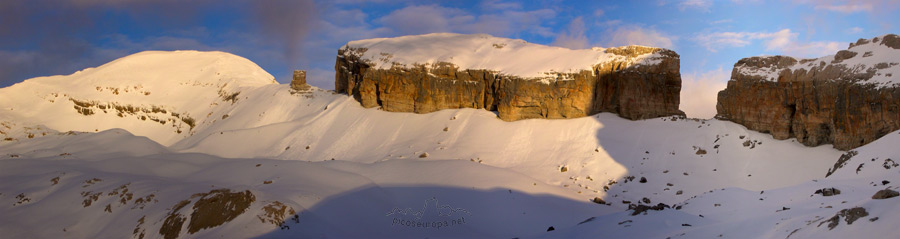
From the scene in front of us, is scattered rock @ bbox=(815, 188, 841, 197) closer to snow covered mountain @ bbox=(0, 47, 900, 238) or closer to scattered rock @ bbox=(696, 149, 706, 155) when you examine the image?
snow covered mountain @ bbox=(0, 47, 900, 238)

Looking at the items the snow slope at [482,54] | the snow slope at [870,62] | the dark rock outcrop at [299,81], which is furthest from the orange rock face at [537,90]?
the dark rock outcrop at [299,81]

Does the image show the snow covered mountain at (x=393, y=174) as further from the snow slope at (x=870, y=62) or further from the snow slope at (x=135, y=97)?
the snow slope at (x=870, y=62)

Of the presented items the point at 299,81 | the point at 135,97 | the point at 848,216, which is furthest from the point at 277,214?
the point at 135,97

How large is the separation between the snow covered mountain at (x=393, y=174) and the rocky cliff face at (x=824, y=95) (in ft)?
2.79

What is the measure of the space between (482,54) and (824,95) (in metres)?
21.3

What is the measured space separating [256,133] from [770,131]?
105 ft

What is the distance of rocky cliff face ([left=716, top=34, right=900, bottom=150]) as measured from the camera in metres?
23.5

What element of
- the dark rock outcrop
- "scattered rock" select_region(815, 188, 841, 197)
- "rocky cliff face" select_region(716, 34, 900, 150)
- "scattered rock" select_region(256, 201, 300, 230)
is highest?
the dark rock outcrop

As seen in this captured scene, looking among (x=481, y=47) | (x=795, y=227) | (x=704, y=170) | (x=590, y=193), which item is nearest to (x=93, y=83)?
(x=481, y=47)

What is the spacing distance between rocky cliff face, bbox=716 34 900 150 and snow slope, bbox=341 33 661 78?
21.2 feet

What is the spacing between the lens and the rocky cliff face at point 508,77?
114 feet

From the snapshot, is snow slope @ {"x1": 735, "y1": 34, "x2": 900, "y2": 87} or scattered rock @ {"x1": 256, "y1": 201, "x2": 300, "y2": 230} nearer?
scattered rock @ {"x1": 256, "y1": 201, "x2": 300, "y2": 230}

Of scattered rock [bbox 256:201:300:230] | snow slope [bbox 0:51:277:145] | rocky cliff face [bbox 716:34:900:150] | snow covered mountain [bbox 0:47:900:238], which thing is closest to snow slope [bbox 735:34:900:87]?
rocky cliff face [bbox 716:34:900:150]

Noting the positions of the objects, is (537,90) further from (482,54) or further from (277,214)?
(277,214)
